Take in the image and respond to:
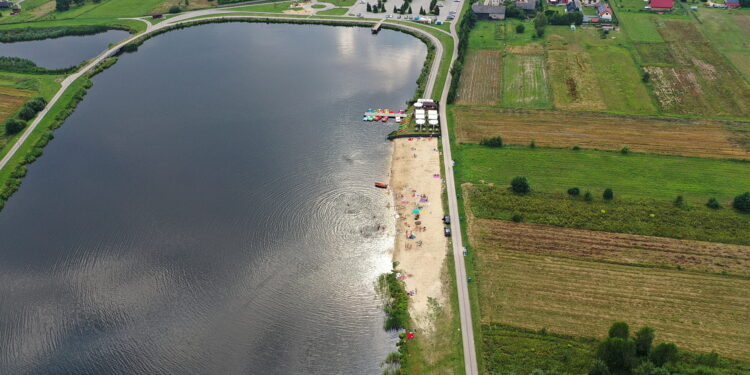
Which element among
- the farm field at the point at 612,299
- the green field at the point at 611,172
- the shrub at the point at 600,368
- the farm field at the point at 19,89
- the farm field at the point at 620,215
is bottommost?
the farm field at the point at 612,299

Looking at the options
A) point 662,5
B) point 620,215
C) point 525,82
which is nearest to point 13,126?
point 525,82

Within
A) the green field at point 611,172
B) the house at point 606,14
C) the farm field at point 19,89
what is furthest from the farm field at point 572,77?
the farm field at point 19,89

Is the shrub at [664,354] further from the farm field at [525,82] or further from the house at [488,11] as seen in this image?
the house at [488,11]

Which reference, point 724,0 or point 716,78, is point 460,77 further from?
point 724,0

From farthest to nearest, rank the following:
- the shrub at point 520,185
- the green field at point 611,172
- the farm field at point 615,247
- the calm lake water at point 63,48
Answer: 1. the calm lake water at point 63,48
2. the green field at point 611,172
3. the shrub at point 520,185
4. the farm field at point 615,247

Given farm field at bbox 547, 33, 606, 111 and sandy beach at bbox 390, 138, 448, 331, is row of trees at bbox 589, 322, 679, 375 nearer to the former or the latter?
sandy beach at bbox 390, 138, 448, 331

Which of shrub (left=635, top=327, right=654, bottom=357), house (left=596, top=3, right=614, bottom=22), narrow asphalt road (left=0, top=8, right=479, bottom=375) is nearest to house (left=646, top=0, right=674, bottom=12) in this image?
house (left=596, top=3, right=614, bottom=22)
